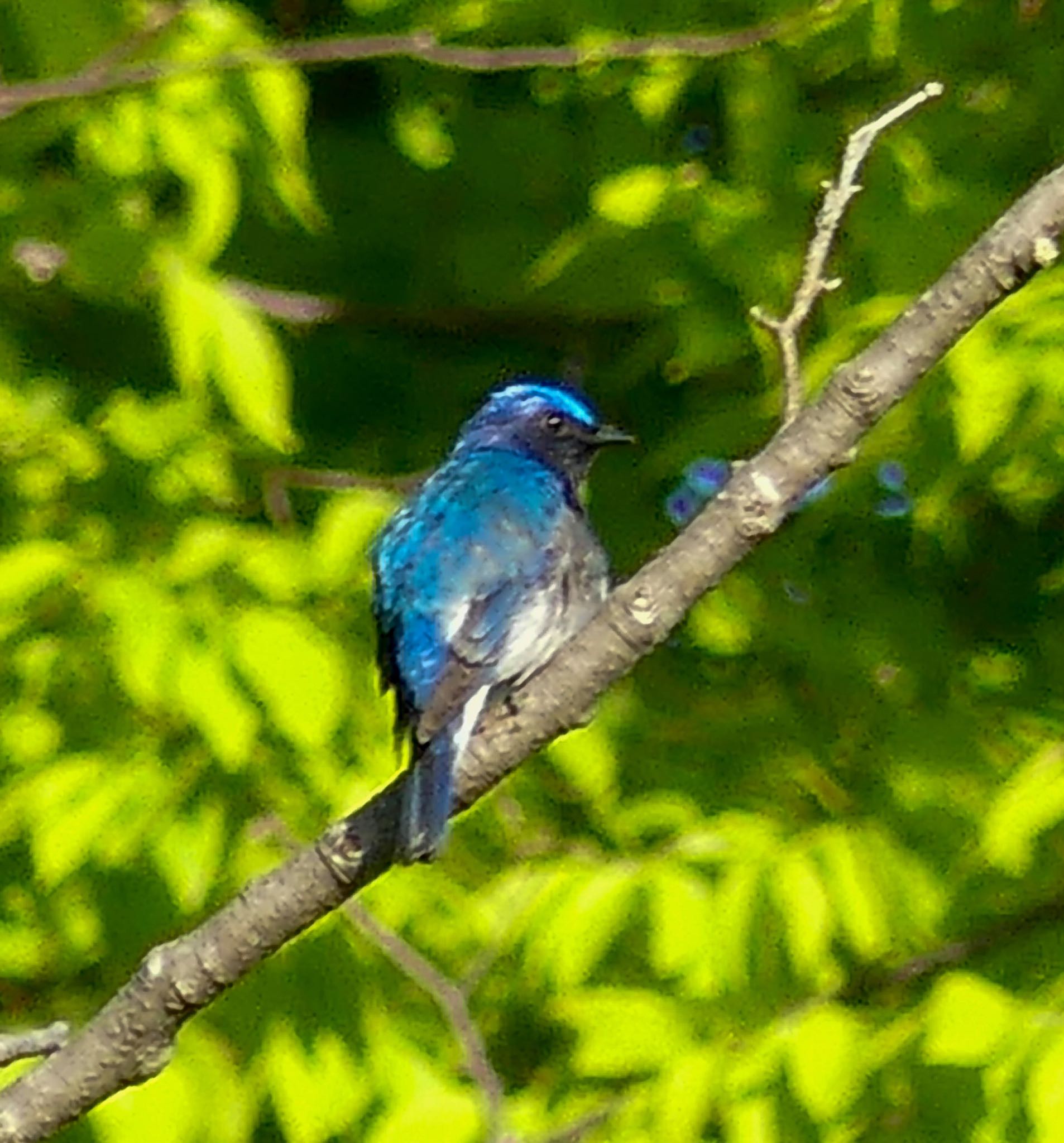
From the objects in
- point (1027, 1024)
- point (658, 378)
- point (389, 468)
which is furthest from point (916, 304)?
point (389, 468)

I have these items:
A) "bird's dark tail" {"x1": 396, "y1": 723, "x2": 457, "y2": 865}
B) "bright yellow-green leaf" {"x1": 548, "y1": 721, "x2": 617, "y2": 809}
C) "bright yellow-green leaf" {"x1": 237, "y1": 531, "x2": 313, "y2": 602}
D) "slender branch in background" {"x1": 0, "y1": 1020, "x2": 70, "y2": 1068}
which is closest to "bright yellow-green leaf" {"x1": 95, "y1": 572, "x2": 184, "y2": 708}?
"bright yellow-green leaf" {"x1": 237, "y1": 531, "x2": 313, "y2": 602}

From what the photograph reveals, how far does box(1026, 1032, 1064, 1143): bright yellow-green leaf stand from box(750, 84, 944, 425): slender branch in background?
2.58ft

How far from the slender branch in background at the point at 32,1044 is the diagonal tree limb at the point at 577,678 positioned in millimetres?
17

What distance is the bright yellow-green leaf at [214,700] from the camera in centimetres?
268

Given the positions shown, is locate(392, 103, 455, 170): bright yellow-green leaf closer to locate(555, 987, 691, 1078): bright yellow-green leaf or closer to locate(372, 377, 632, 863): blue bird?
locate(372, 377, 632, 863): blue bird

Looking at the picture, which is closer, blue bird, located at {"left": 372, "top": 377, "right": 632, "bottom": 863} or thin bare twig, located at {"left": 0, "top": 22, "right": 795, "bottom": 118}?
blue bird, located at {"left": 372, "top": 377, "right": 632, "bottom": 863}

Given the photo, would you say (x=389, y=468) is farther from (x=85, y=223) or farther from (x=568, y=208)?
(x=85, y=223)

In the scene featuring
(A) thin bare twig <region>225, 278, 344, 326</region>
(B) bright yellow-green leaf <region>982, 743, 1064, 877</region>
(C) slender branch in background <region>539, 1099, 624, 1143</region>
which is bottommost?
(C) slender branch in background <region>539, 1099, 624, 1143</region>

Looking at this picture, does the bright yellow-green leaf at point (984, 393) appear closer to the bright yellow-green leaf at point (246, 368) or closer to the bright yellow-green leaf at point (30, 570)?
the bright yellow-green leaf at point (246, 368)

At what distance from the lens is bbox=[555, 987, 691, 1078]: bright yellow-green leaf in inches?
109

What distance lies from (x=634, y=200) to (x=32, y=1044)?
5.21ft

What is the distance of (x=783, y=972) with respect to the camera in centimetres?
292

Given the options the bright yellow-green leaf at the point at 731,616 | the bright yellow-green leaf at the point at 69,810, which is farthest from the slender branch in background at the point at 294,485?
the bright yellow-green leaf at the point at 69,810

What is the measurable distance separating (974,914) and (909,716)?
14.9 inches
